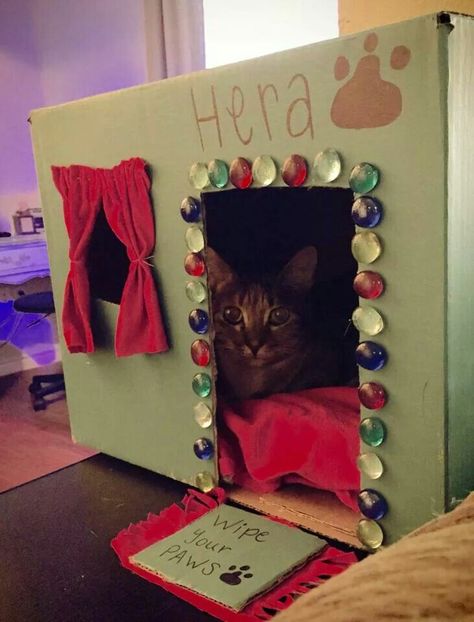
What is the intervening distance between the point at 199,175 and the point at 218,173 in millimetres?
29

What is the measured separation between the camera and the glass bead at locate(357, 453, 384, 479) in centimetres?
57

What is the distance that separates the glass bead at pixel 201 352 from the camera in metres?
0.69

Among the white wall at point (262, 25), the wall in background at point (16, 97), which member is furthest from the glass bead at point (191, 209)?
the wall in background at point (16, 97)

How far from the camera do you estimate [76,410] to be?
886 millimetres

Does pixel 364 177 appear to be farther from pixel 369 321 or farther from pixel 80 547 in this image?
pixel 80 547

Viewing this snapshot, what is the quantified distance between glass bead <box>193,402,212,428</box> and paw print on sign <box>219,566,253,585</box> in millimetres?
175

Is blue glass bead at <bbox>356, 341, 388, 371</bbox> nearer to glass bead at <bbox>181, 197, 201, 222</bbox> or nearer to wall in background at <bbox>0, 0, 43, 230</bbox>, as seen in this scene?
glass bead at <bbox>181, 197, 201, 222</bbox>

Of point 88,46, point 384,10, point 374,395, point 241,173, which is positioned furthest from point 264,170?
point 88,46

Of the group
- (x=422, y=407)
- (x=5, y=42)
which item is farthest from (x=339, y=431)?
(x=5, y=42)

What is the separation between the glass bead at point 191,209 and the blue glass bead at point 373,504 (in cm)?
32

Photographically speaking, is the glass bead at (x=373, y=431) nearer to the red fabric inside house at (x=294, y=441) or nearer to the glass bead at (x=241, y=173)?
the red fabric inside house at (x=294, y=441)

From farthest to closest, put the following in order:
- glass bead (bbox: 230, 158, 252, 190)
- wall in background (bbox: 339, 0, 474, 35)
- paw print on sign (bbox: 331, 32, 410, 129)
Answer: wall in background (bbox: 339, 0, 474, 35)
glass bead (bbox: 230, 158, 252, 190)
paw print on sign (bbox: 331, 32, 410, 129)

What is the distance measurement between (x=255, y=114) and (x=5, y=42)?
298 centimetres

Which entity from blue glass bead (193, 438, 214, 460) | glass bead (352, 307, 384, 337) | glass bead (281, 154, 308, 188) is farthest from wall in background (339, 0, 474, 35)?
blue glass bead (193, 438, 214, 460)
